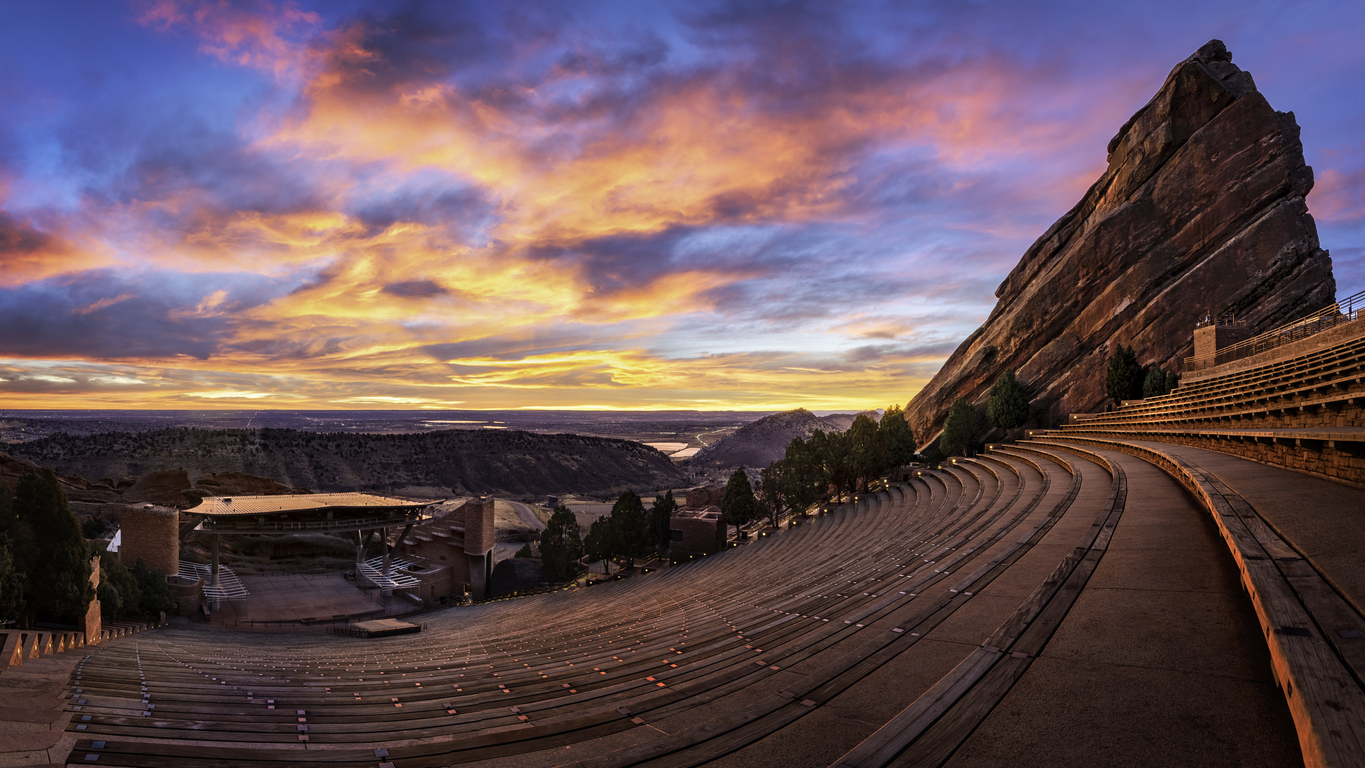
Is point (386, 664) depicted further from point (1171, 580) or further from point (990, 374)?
point (990, 374)

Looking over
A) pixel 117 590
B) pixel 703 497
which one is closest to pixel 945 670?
pixel 117 590

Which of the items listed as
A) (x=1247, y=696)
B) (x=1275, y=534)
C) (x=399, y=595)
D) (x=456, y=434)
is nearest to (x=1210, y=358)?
(x=1275, y=534)

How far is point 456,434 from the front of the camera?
408 ft

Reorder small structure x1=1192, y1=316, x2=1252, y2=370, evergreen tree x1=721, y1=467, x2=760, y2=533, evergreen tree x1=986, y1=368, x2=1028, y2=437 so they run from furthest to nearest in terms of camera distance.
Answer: evergreen tree x1=986, y1=368, x2=1028, y2=437 < evergreen tree x1=721, y1=467, x2=760, y2=533 < small structure x1=1192, y1=316, x2=1252, y2=370

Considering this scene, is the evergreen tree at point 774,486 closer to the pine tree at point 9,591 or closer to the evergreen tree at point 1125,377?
the evergreen tree at point 1125,377

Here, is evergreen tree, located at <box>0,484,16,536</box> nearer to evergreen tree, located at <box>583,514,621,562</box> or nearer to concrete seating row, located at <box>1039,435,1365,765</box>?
evergreen tree, located at <box>583,514,621,562</box>

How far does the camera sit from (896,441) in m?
46.6

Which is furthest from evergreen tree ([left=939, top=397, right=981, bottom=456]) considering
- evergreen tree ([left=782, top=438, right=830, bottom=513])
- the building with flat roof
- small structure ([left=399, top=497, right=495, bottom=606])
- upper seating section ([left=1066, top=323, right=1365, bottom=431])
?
the building with flat roof

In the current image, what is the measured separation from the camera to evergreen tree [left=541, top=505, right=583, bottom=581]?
123ft

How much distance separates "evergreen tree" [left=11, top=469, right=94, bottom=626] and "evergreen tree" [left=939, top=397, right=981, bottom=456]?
166 feet

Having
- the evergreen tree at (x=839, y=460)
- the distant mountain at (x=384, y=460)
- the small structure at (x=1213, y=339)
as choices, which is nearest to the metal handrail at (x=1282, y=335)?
the small structure at (x=1213, y=339)

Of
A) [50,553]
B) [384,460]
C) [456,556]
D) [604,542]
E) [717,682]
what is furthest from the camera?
[384,460]

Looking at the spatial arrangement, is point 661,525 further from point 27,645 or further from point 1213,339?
point 1213,339

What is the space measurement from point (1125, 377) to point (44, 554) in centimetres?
5642
